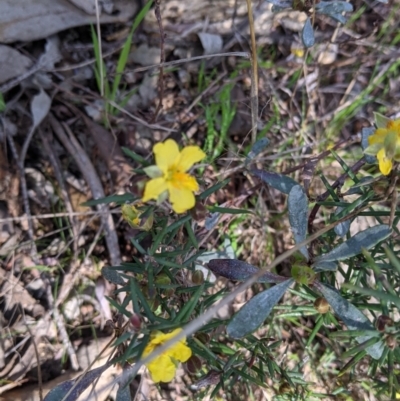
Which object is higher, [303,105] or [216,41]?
[216,41]

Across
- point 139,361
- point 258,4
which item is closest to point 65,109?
point 258,4

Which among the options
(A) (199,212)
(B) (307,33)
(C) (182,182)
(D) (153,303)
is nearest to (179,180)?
(C) (182,182)

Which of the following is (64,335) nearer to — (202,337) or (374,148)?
(202,337)

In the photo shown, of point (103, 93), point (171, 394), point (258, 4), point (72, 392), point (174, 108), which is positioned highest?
point (258, 4)

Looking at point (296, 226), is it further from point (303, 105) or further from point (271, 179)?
point (303, 105)

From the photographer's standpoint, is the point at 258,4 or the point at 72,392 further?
the point at 258,4

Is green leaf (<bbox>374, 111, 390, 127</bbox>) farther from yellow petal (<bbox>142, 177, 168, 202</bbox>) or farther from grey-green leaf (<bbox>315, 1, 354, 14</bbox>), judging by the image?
Result: grey-green leaf (<bbox>315, 1, 354, 14</bbox>)

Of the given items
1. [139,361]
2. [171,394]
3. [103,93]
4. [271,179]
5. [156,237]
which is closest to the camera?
[139,361]
